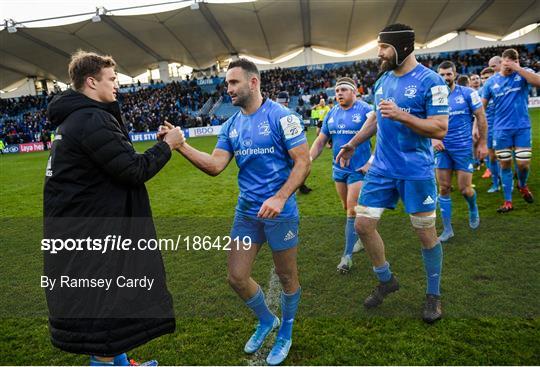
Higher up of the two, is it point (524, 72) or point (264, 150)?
point (524, 72)

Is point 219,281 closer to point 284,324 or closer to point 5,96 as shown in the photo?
point 284,324

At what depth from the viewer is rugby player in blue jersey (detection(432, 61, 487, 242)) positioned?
212 inches

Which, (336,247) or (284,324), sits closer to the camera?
(284,324)

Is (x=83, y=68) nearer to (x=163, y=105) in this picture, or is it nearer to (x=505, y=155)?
(x=505, y=155)

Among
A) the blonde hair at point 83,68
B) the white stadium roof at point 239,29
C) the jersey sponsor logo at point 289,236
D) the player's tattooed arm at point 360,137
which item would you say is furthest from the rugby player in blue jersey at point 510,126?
the white stadium roof at point 239,29

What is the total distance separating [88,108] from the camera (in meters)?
2.29

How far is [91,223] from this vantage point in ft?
7.60

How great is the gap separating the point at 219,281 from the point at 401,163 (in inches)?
98.0

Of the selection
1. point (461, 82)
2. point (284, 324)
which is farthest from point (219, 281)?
point (461, 82)

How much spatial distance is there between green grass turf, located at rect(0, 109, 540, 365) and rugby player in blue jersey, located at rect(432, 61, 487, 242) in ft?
1.36

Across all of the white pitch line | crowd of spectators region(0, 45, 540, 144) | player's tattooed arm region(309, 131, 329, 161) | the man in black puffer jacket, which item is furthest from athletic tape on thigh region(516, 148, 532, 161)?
crowd of spectators region(0, 45, 540, 144)

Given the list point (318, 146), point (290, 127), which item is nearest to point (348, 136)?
point (318, 146)

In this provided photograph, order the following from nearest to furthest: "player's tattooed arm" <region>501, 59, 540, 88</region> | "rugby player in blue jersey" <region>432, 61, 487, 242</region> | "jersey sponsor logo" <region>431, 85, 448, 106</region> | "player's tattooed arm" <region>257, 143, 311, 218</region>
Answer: "player's tattooed arm" <region>257, 143, 311, 218</region> → "jersey sponsor logo" <region>431, 85, 448, 106</region> → "rugby player in blue jersey" <region>432, 61, 487, 242</region> → "player's tattooed arm" <region>501, 59, 540, 88</region>

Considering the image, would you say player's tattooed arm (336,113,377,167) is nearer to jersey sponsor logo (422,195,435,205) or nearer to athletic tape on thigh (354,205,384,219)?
athletic tape on thigh (354,205,384,219)
